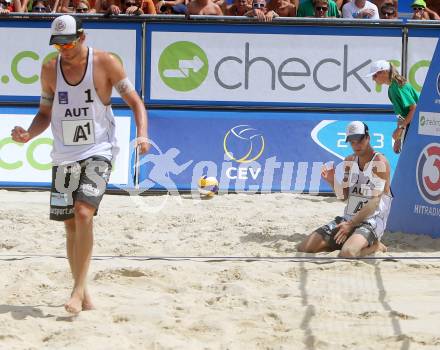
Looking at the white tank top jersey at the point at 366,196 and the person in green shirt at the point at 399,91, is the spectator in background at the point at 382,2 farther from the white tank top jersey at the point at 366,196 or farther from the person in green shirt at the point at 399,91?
the white tank top jersey at the point at 366,196

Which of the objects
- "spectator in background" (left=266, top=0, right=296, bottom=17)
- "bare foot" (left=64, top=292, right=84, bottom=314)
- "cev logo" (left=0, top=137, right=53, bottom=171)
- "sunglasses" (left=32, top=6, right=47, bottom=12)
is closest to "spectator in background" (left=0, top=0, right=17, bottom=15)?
"sunglasses" (left=32, top=6, right=47, bottom=12)

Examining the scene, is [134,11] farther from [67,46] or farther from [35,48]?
[67,46]

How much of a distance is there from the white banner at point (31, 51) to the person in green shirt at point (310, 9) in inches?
86.0

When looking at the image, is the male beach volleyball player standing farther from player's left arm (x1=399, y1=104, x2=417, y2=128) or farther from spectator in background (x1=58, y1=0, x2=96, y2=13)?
spectator in background (x1=58, y1=0, x2=96, y2=13)

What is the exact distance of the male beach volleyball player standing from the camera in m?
5.32

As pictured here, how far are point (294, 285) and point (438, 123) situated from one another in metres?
2.69

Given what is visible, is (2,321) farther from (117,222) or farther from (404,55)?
(404,55)

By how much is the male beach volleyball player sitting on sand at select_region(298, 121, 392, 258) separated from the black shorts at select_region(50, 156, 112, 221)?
258 cm

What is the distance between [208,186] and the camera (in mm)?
9922

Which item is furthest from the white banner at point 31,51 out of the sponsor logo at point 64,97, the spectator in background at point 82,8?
the sponsor logo at point 64,97

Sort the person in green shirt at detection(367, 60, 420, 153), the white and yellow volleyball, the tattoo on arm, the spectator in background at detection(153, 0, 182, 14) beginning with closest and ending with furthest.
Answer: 1. the tattoo on arm
2. the person in green shirt at detection(367, 60, 420, 153)
3. the white and yellow volleyball
4. the spectator in background at detection(153, 0, 182, 14)

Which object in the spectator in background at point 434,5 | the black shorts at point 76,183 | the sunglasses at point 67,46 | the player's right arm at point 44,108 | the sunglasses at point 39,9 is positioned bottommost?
the black shorts at point 76,183

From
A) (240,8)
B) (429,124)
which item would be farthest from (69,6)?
(429,124)

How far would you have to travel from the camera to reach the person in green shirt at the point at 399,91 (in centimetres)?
844
